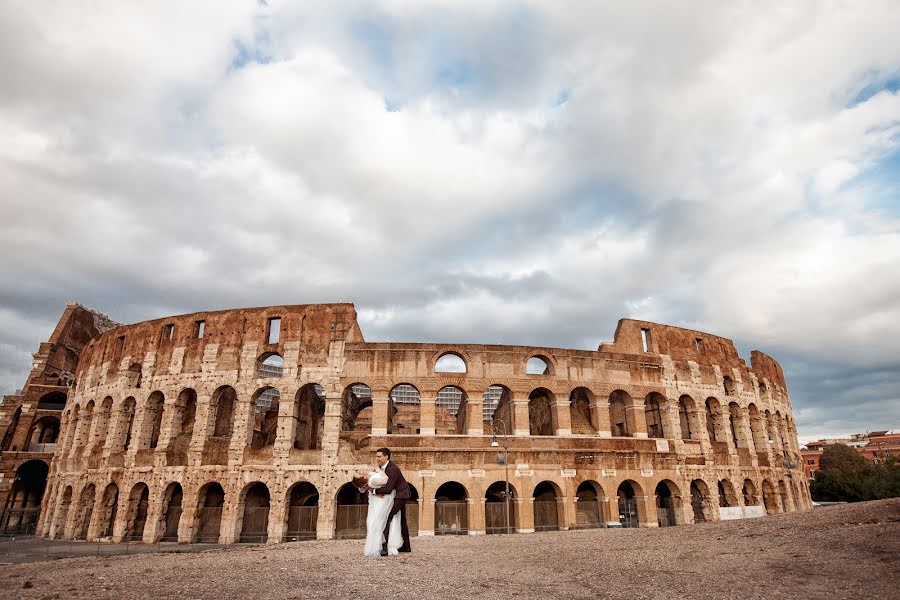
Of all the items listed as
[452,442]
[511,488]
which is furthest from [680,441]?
[452,442]

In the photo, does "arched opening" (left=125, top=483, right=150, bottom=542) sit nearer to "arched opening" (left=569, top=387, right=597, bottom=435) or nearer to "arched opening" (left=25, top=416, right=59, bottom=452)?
"arched opening" (left=25, top=416, right=59, bottom=452)

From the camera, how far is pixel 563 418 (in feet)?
85.3

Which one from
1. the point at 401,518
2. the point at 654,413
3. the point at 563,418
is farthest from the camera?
the point at 654,413

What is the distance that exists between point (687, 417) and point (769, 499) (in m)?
7.44

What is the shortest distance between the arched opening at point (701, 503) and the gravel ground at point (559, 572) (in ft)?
49.3

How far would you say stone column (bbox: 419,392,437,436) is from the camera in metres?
24.9

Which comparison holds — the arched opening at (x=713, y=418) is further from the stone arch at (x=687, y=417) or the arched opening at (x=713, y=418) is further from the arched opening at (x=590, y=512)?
the arched opening at (x=590, y=512)

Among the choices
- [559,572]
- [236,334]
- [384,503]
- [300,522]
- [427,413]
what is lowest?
[559,572]

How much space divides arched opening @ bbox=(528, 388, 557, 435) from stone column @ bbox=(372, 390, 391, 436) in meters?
7.39

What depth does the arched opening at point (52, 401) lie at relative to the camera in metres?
37.7

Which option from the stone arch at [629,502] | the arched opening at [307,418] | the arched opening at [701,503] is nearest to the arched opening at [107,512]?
the arched opening at [307,418]

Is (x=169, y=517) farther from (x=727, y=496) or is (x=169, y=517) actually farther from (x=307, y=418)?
(x=727, y=496)

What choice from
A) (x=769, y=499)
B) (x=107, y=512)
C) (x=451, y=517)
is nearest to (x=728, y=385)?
(x=769, y=499)

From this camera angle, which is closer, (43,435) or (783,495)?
(783,495)
